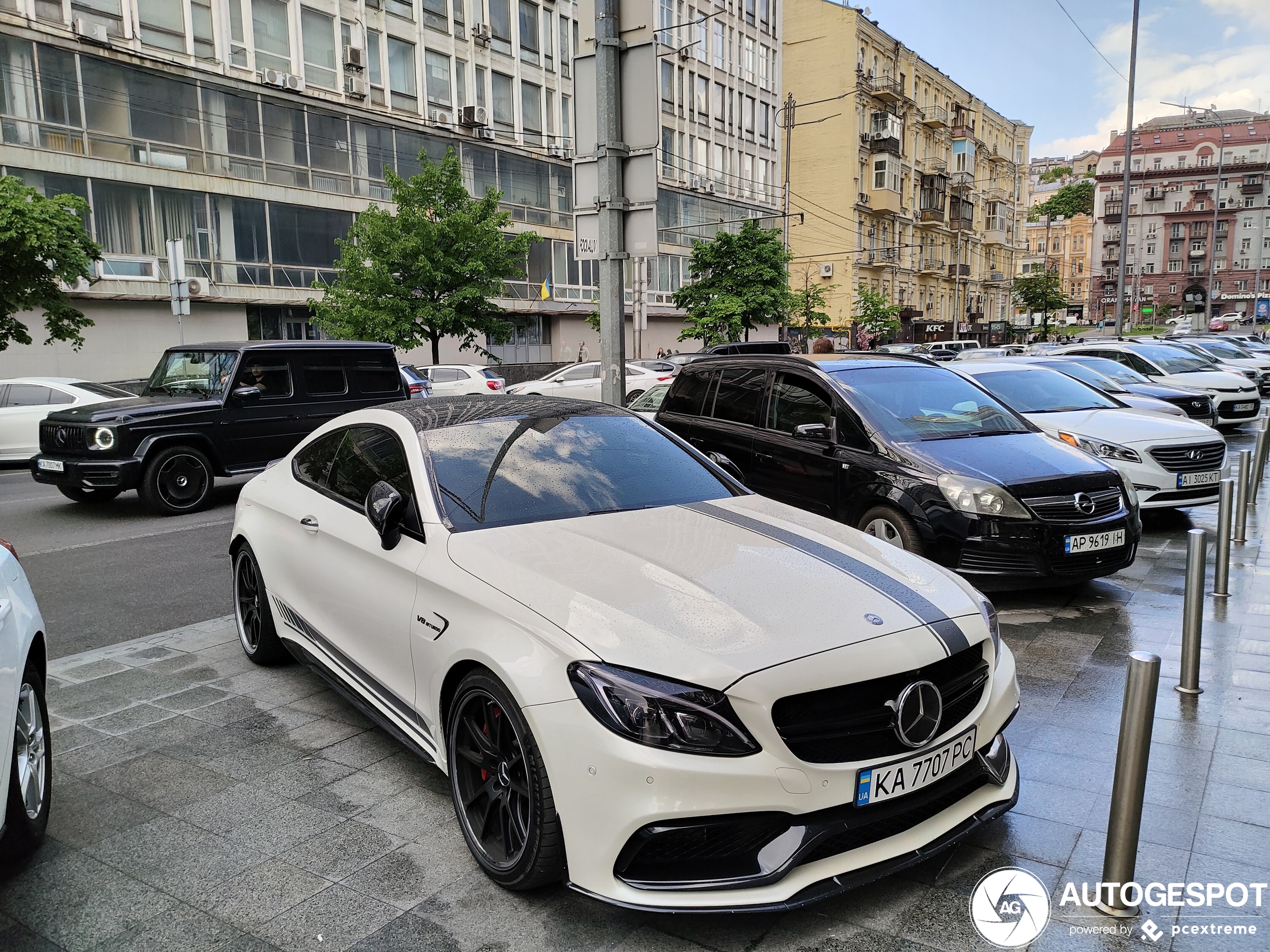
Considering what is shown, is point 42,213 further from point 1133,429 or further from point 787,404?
point 1133,429

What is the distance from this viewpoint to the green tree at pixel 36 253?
17406mm

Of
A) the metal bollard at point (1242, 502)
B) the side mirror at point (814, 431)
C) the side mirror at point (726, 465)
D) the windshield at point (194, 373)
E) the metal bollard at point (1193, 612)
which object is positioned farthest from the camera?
the windshield at point (194, 373)

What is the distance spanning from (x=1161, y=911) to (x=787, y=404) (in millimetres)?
5127

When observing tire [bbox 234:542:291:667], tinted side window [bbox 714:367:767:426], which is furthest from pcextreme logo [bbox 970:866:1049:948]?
tinted side window [bbox 714:367:767:426]

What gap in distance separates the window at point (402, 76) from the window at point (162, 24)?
24.4 feet

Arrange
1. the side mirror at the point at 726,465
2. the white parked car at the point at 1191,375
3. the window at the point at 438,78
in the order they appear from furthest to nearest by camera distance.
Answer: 1. the window at the point at 438,78
2. the white parked car at the point at 1191,375
3. the side mirror at the point at 726,465

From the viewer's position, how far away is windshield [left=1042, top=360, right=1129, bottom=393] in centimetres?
1248

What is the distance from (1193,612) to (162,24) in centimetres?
3002

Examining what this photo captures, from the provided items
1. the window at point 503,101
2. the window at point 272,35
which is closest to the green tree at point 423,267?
the window at point 272,35

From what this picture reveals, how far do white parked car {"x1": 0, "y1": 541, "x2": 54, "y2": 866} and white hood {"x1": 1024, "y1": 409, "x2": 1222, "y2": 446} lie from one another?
8187 mm

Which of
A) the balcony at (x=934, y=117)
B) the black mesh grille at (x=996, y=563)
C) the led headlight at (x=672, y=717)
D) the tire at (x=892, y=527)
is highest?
the balcony at (x=934, y=117)

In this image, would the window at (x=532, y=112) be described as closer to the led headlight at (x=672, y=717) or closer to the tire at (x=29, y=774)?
the tire at (x=29, y=774)

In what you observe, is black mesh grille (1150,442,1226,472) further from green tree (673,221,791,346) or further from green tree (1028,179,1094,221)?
green tree (1028,179,1094,221)

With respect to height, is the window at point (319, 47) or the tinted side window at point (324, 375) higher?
the window at point (319, 47)
